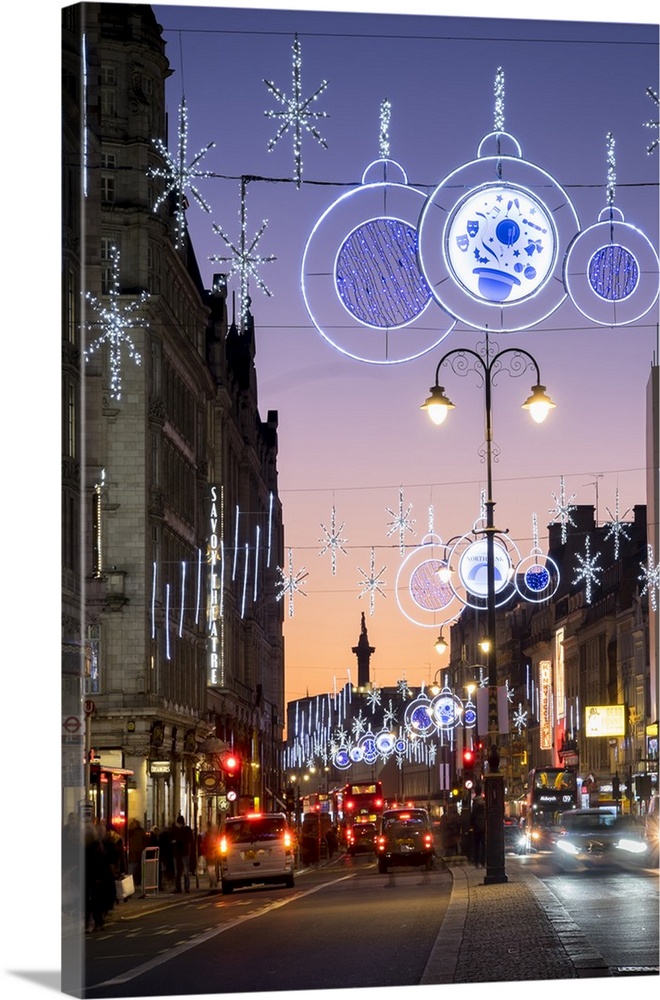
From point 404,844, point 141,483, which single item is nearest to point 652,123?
point 404,844

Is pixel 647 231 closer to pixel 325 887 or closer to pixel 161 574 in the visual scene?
pixel 325 887

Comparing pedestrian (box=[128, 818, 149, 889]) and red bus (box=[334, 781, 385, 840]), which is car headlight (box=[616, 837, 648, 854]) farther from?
red bus (box=[334, 781, 385, 840])

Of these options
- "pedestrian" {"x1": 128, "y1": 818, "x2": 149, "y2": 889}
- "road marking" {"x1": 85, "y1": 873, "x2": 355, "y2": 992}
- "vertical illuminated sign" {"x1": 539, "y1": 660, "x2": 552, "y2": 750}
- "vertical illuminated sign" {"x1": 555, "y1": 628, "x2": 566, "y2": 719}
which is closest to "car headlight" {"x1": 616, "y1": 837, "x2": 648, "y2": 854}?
"road marking" {"x1": 85, "y1": 873, "x2": 355, "y2": 992}

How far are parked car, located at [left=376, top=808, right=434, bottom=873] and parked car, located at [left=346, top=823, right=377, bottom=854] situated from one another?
27.6 meters

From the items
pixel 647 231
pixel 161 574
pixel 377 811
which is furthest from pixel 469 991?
pixel 377 811

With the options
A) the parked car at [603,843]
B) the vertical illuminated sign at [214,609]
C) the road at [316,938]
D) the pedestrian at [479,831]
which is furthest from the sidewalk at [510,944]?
the vertical illuminated sign at [214,609]

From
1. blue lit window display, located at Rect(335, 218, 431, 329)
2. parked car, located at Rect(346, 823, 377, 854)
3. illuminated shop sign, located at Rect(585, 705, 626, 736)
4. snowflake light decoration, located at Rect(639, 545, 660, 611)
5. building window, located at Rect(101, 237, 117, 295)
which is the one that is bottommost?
parked car, located at Rect(346, 823, 377, 854)

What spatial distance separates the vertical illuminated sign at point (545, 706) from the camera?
152m

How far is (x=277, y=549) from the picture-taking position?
130 metres

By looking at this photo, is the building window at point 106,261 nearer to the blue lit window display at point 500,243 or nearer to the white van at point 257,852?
the white van at point 257,852

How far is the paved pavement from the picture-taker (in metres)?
17.4

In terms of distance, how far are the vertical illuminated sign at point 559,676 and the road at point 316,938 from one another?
358 ft

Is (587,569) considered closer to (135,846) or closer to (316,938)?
(135,846)
